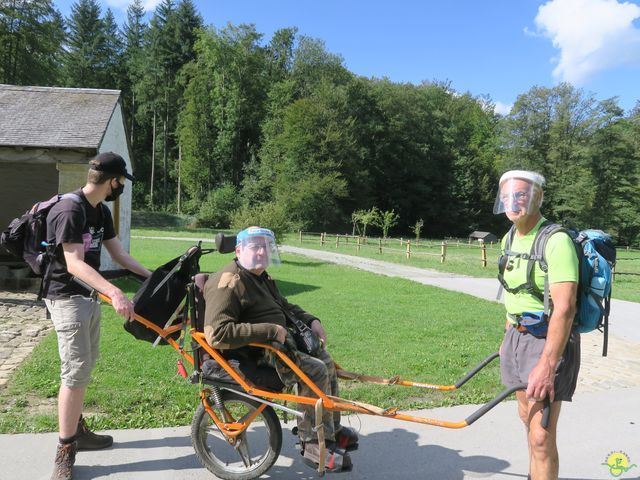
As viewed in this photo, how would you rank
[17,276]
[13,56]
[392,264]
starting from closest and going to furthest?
1. [17,276]
2. [392,264]
3. [13,56]

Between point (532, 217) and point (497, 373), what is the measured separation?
355 cm

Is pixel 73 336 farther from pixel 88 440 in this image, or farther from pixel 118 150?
pixel 118 150

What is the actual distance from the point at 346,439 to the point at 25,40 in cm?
4529

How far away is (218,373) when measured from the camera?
317 centimetres

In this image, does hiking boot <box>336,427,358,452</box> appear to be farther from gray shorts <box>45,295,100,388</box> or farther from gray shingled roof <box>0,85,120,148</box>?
gray shingled roof <box>0,85,120,148</box>

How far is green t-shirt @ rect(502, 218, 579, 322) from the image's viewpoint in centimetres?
252

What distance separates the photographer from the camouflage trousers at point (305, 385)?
3.08 metres

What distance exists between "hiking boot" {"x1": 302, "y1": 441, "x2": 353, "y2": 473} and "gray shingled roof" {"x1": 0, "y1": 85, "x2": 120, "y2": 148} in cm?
810

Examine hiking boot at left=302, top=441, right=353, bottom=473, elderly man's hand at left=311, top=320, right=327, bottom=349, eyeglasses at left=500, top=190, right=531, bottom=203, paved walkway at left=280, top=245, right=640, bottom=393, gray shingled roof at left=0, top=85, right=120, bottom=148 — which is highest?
gray shingled roof at left=0, top=85, right=120, bottom=148

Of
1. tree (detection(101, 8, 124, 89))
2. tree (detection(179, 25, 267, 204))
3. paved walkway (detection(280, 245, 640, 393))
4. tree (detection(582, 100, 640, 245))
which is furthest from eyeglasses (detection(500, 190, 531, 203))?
tree (detection(101, 8, 124, 89))

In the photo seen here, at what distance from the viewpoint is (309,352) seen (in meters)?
3.34

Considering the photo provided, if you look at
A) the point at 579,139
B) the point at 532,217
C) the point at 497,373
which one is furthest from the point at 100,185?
the point at 579,139

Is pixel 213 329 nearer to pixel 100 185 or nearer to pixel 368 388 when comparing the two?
pixel 100 185

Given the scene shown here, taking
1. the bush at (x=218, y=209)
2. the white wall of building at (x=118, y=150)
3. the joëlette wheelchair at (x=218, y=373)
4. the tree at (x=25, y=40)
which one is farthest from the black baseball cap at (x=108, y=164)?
the bush at (x=218, y=209)
